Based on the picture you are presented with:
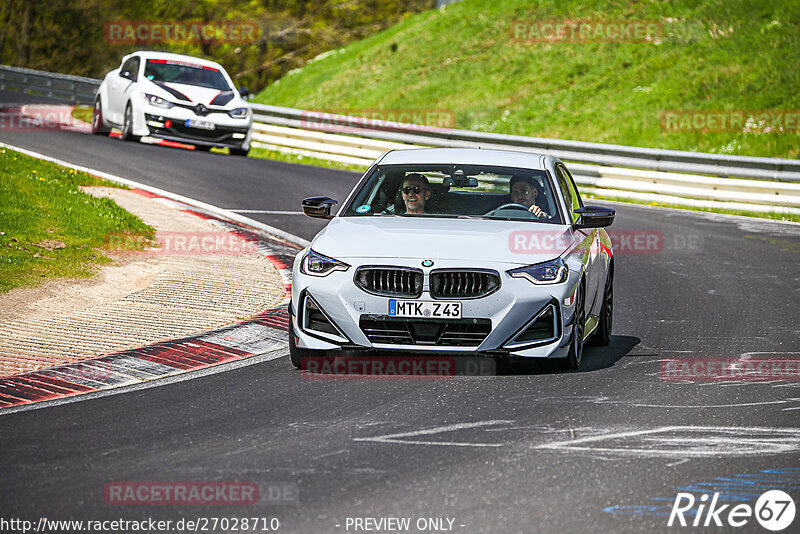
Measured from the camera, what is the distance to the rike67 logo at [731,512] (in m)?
5.31

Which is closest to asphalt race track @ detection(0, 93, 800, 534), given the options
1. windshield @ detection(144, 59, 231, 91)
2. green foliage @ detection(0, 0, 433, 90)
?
windshield @ detection(144, 59, 231, 91)

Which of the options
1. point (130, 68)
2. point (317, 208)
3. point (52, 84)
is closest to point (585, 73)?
point (130, 68)

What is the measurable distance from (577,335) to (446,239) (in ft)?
3.79

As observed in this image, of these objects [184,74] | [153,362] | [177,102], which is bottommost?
[153,362]

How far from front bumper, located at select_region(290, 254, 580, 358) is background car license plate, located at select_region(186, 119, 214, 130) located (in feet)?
50.8

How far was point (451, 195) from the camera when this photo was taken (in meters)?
9.54

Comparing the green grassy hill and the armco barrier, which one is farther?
the green grassy hill

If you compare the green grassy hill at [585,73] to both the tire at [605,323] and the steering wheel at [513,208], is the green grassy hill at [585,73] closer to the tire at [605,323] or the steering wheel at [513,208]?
the tire at [605,323]

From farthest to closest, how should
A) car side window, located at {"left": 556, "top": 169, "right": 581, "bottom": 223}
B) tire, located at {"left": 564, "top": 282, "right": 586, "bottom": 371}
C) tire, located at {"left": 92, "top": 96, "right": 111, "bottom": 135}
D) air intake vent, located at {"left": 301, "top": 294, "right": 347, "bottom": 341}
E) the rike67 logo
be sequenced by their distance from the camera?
tire, located at {"left": 92, "top": 96, "right": 111, "bottom": 135} → car side window, located at {"left": 556, "top": 169, "right": 581, "bottom": 223} → tire, located at {"left": 564, "top": 282, "right": 586, "bottom": 371} → air intake vent, located at {"left": 301, "top": 294, "right": 347, "bottom": 341} → the rike67 logo

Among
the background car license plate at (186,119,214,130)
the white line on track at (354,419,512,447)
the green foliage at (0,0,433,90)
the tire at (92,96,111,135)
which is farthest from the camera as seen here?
the green foliage at (0,0,433,90)

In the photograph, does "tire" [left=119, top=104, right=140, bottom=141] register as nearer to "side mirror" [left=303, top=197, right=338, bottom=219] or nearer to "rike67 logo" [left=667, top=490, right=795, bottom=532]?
"side mirror" [left=303, top=197, right=338, bottom=219]

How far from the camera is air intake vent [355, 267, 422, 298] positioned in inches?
314

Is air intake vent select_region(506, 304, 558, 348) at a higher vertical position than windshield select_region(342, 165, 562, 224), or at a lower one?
lower

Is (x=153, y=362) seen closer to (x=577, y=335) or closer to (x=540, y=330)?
Result: (x=540, y=330)
